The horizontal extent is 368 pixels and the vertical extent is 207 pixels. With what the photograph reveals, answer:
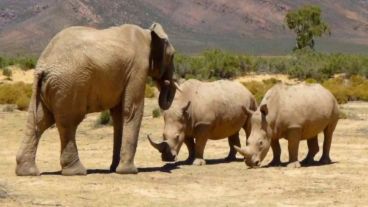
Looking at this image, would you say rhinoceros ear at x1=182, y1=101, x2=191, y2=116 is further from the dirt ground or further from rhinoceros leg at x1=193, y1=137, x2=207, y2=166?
the dirt ground

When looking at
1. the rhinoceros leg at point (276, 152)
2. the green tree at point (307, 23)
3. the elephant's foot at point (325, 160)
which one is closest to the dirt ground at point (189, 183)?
the elephant's foot at point (325, 160)

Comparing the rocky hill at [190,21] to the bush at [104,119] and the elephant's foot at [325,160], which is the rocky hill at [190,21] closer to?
the bush at [104,119]

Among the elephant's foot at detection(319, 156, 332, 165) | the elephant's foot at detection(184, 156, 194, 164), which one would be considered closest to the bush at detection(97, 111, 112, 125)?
the elephant's foot at detection(184, 156, 194, 164)

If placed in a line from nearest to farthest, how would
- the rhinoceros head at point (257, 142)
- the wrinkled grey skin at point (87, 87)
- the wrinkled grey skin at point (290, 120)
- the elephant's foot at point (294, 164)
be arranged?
1. the wrinkled grey skin at point (87, 87)
2. the rhinoceros head at point (257, 142)
3. the wrinkled grey skin at point (290, 120)
4. the elephant's foot at point (294, 164)

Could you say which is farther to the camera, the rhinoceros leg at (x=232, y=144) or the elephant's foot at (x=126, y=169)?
the rhinoceros leg at (x=232, y=144)

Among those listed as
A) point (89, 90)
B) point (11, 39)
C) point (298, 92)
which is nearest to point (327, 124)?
point (298, 92)

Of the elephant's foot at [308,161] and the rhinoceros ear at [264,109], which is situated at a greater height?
the rhinoceros ear at [264,109]

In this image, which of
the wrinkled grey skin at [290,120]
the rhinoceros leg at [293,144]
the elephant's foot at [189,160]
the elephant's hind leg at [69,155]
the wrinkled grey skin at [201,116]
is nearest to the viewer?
the elephant's hind leg at [69,155]

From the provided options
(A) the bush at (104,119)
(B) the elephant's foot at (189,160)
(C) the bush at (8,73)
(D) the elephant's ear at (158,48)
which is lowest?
(C) the bush at (8,73)

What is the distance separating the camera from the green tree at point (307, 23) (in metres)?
74.4

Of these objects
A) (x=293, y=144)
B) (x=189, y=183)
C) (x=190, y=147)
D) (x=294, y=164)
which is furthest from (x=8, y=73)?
(x=189, y=183)

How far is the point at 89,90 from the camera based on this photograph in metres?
15.8

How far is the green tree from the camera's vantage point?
74.4 meters

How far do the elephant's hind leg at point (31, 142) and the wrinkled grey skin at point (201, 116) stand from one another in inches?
110
